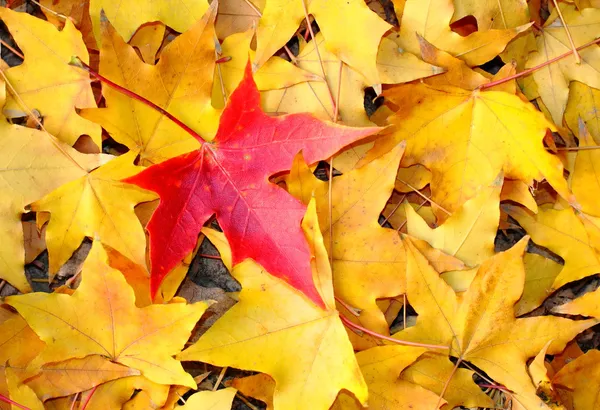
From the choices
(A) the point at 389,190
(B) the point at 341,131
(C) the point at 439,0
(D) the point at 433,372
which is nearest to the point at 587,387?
(D) the point at 433,372

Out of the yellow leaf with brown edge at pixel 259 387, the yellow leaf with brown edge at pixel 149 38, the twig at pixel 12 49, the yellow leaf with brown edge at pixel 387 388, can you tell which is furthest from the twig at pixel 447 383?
the twig at pixel 12 49

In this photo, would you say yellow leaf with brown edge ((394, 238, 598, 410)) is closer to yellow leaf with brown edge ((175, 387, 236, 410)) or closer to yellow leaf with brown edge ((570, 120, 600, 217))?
yellow leaf with brown edge ((570, 120, 600, 217))

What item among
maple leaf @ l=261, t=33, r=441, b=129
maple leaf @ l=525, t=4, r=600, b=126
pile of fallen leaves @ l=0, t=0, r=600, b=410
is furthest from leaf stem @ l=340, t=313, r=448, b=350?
maple leaf @ l=525, t=4, r=600, b=126

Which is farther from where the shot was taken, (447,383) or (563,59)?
(563,59)

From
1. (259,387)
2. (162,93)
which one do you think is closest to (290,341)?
(259,387)

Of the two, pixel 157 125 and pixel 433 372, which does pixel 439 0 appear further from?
pixel 433 372

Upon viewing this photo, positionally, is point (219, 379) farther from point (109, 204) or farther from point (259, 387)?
point (109, 204)

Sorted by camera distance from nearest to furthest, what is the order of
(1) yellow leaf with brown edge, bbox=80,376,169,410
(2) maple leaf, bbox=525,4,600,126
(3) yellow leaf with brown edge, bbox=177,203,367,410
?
(3) yellow leaf with brown edge, bbox=177,203,367,410, (1) yellow leaf with brown edge, bbox=80,376,169,410, (2) maple leaf, bbox=525,4,600,126
